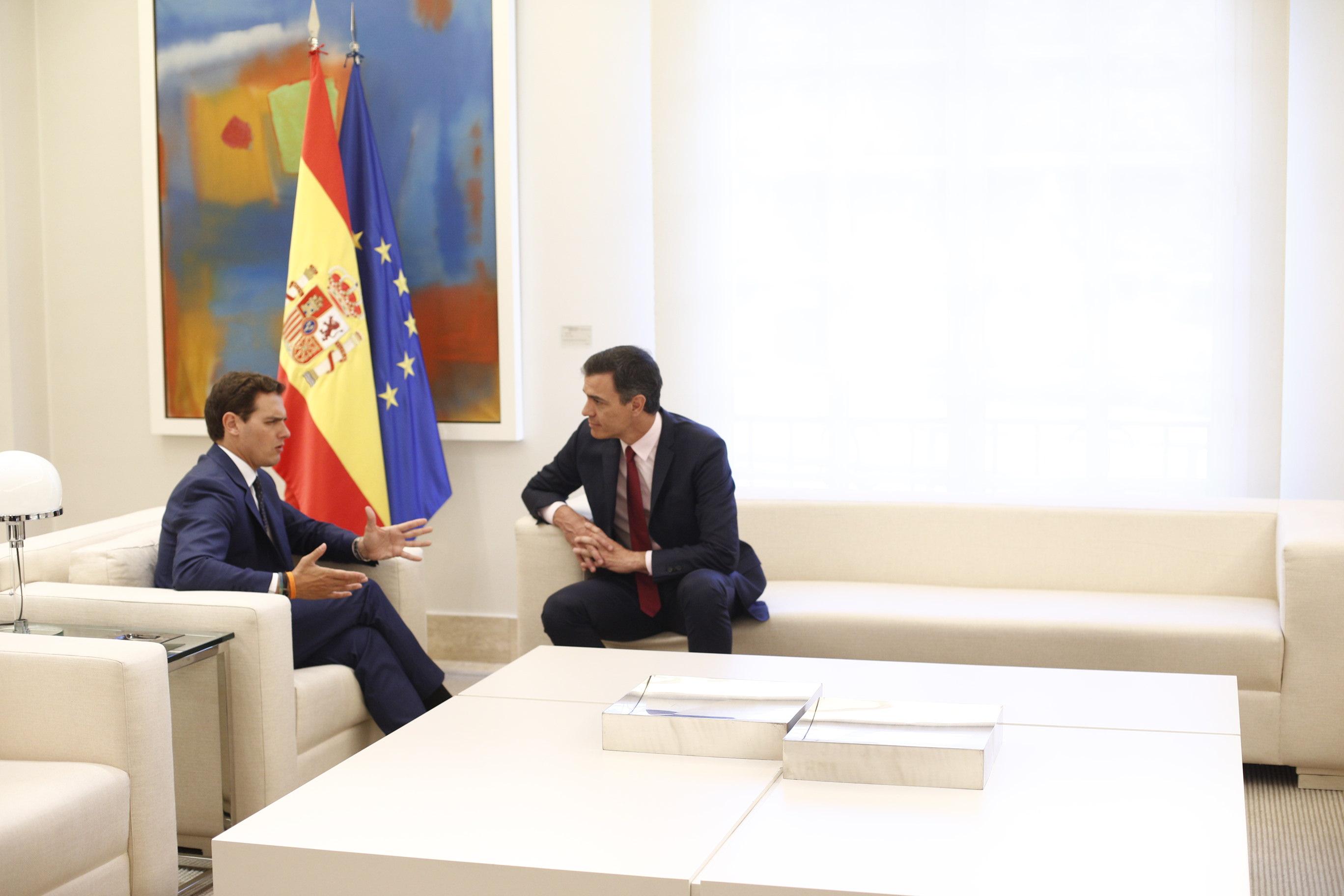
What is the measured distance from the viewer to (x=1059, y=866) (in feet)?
5.29

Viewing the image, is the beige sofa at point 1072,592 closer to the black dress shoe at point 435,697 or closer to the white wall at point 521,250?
the black dress shoe at point 435,697

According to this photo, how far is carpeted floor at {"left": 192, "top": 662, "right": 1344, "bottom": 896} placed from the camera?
8.70ft

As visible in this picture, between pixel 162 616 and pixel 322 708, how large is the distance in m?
0.46

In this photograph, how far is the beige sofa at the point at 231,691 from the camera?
2.82 m

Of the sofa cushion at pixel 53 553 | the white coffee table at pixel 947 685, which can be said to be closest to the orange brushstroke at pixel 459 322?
the sofa cushion at pixel 53 553

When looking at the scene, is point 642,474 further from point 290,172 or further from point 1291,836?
point 290,172

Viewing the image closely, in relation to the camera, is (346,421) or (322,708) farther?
(346,421)

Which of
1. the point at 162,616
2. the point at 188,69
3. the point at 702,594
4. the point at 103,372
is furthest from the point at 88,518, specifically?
the point at 702,594

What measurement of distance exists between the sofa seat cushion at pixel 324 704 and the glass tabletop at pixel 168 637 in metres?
0.29

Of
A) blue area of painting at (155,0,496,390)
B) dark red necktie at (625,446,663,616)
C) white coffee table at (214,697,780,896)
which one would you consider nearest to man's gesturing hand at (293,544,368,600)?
dark red necktie at (625,446,663,616)

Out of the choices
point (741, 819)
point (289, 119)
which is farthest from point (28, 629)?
point (289, 119)

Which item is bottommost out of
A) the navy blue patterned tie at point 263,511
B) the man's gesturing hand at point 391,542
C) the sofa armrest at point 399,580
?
the sofa armrest at point 399,580

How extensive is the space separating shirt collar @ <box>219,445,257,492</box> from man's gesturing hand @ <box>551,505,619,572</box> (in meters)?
0.91

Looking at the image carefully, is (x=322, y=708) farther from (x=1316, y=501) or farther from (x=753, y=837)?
(x=1316, y=501)
